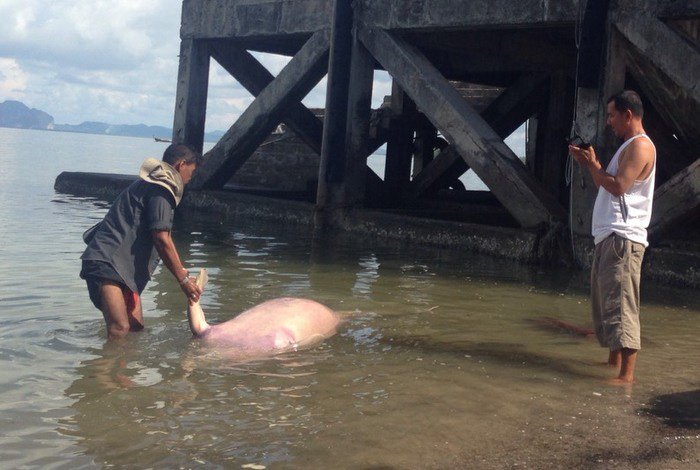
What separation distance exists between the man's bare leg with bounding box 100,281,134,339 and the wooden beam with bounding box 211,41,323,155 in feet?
26.4

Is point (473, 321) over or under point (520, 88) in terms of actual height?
under

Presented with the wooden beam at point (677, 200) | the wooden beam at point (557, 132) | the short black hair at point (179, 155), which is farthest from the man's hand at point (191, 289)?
the wooden beam at point (557, 132)

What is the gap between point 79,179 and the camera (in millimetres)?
18281

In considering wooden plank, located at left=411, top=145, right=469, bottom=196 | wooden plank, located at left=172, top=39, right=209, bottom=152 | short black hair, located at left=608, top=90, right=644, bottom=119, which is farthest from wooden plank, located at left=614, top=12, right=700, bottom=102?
wooden plank, located at left=172, top=39, right=209, bottom=152

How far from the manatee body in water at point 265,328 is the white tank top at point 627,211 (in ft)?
6.16

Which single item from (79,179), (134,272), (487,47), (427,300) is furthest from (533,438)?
(79,179)

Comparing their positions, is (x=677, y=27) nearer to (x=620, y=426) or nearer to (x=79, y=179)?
(x=620, y=426)

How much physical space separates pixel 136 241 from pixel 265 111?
713cm

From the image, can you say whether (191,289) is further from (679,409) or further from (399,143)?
(399,143)

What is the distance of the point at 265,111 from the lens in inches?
509

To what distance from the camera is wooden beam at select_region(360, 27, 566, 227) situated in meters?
9.91

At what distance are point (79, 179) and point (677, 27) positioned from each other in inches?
489

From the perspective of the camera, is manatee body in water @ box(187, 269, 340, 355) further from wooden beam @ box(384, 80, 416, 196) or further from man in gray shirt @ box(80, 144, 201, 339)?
wooden beam @ box(384, 80, 416, 196)

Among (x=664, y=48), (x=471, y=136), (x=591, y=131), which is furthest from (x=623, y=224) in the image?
(x=471, y=136)
